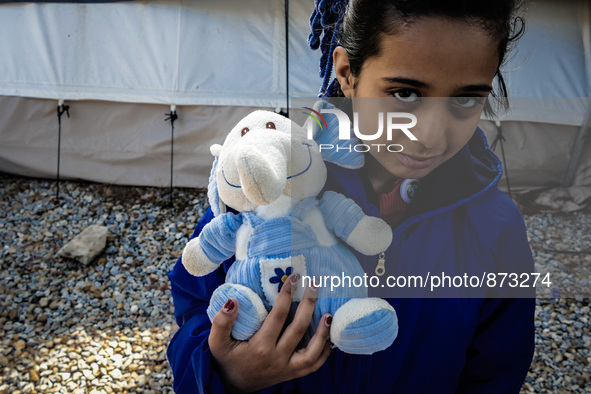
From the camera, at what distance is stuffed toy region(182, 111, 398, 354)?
0.70 metres

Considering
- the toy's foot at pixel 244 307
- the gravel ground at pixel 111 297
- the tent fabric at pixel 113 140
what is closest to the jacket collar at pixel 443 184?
the toy's foot at pixel 244 307

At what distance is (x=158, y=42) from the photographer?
384cm

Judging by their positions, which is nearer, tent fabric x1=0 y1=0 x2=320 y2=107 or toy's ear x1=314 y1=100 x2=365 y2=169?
toy's ear x1=314 y1=100 x2=365 y2=169

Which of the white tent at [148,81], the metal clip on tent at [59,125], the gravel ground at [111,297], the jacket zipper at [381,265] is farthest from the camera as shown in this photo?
the metal clip on tent at [59,125]

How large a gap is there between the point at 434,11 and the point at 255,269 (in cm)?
47

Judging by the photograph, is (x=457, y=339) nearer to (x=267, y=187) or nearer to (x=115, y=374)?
(x=267, y=187)

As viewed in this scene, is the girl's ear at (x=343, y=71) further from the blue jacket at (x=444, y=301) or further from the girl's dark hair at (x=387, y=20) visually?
the blue jacket at (x=444, y=301)

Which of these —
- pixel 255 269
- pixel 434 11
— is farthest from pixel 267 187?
pixel 434 11

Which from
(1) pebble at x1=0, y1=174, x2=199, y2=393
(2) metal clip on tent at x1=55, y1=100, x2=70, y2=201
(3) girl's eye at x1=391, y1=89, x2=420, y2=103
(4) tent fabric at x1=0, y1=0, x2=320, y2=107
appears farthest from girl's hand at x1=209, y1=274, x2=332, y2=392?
(2) metal clip on tent at x1=55, y1=100, x2=70, y2=201

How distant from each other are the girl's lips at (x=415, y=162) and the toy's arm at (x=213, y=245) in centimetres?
29

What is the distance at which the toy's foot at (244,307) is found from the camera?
73 cm

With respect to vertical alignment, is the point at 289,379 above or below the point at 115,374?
above

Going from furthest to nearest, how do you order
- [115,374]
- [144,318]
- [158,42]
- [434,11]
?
[158,42] → [144,318] → [115,374] → [434,11]

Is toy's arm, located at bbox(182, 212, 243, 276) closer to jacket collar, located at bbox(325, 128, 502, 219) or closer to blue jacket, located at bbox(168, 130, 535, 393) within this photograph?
blue jacket, located at bbox(168, 130, 535, 393)
